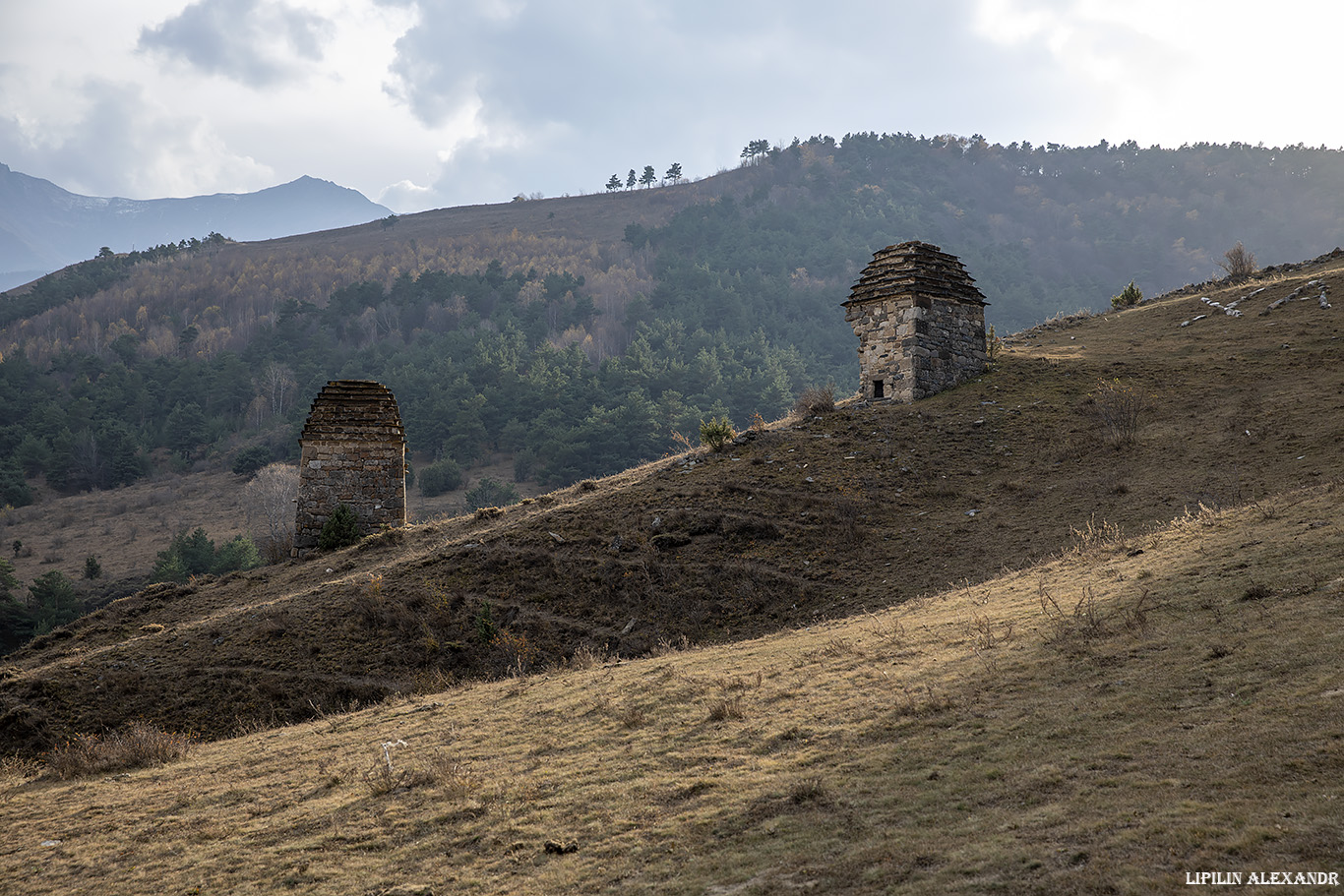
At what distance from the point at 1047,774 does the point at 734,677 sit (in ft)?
12.1

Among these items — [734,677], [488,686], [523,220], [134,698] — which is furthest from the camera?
[523,220]

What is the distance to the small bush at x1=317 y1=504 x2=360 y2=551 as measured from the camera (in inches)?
712

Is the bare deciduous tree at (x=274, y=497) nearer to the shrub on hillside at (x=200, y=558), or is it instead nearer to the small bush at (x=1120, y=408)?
the shrub on hillside at (x=200, y=558)

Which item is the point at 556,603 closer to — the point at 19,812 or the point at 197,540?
the point at 19,812

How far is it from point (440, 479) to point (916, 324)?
41.5 m

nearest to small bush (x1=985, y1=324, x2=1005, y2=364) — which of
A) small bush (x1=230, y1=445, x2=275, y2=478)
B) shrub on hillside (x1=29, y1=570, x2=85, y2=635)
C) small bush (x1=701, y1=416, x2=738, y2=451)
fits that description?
small bush (x1=701, y1=416, x2=738, y2=451)

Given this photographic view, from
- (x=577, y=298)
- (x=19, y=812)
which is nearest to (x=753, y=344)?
(x=577, y=298)

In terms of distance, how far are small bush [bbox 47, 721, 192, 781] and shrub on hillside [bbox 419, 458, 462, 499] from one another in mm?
45866

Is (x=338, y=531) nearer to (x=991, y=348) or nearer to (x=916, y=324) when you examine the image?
(x=916, y=324)

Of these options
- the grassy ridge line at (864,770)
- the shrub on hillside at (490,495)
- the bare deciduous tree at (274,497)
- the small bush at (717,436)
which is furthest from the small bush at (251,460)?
the grassy ridge line at (864,770)

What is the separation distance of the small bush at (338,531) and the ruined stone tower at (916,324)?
12200mm

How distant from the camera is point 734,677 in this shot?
27.2ft

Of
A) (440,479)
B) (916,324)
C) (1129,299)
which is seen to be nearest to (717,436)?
(916,324)

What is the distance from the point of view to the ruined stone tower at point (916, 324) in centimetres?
1950
